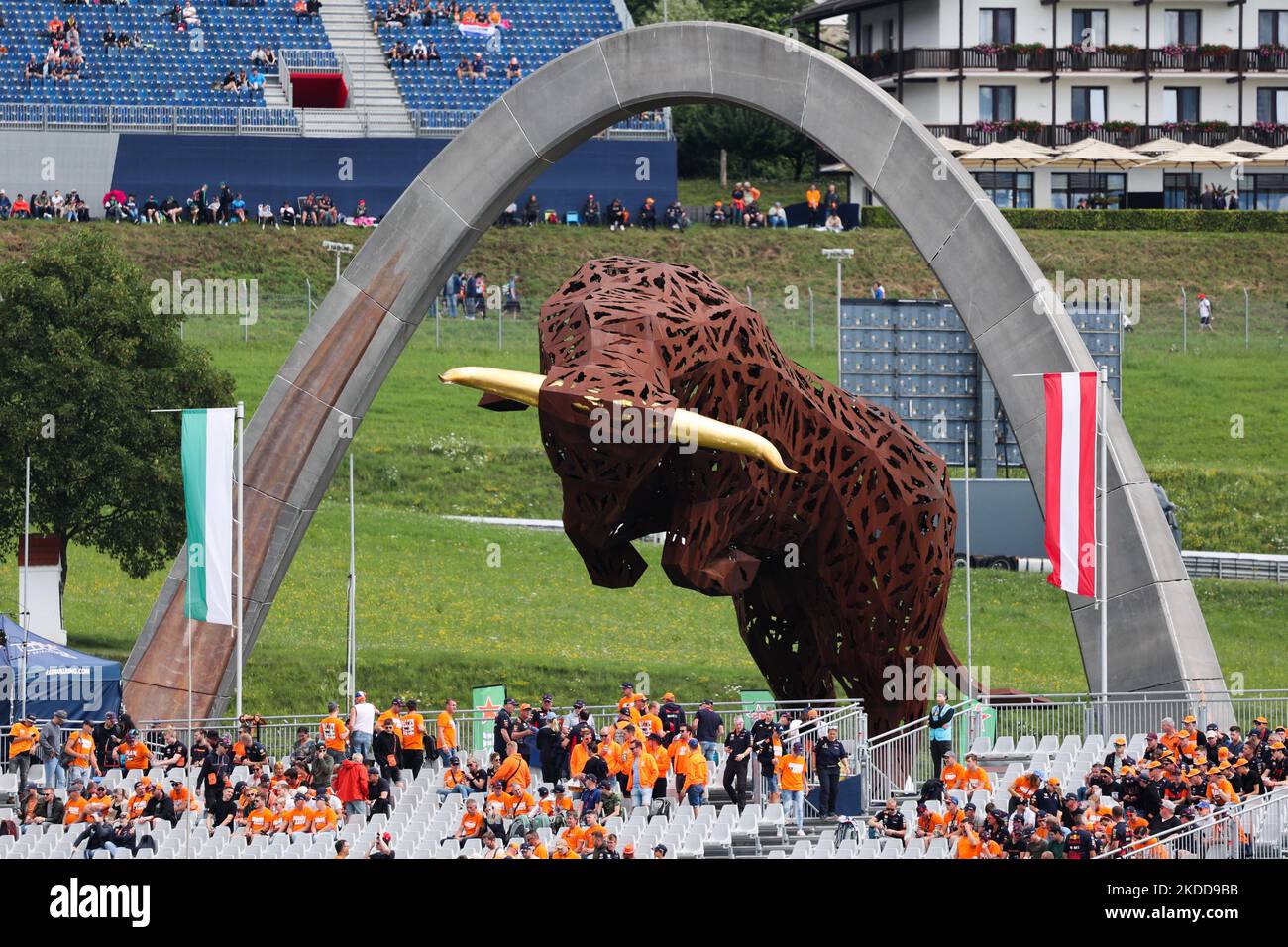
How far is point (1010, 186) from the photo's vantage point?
2891 inches

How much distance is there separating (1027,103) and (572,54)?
47921mm

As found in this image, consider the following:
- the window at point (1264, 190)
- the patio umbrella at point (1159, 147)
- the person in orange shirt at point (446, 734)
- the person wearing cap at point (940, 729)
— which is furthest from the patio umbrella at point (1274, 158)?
the person wearing cap at point (940, 729)

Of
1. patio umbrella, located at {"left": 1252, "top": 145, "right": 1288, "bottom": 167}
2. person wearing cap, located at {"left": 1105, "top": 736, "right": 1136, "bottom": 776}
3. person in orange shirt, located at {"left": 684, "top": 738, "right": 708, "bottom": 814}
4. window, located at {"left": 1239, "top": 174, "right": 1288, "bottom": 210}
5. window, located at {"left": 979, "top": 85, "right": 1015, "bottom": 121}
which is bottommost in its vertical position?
person in orange shirt, located at {"left": 684, "top": 738, "right": 708, "bottom": 814}

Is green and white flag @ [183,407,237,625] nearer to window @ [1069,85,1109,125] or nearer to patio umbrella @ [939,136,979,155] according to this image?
patio umbrella @ [939,136,979,155]

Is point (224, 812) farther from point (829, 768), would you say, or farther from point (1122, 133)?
point (1122, 133)

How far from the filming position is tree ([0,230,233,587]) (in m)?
38.0

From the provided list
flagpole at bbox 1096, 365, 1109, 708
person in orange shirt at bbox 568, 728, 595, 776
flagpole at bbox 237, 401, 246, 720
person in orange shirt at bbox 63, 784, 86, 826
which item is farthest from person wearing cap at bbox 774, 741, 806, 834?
person in orange shirt at bbox 63, 784, 86, 826

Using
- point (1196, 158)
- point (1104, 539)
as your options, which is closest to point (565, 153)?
point (1104, 539)

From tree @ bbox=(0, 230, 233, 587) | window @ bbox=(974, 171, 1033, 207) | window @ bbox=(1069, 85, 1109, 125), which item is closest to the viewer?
tree @ bbox=(0, 230, 233, 587)

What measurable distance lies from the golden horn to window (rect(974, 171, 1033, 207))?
2033 inches

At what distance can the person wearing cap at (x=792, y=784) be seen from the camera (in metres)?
23.8

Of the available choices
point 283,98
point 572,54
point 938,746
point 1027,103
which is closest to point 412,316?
point 572,54

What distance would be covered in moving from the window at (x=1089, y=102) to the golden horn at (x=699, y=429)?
5492cm

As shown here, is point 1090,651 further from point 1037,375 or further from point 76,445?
point 76,445
